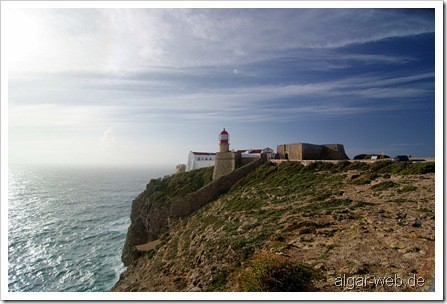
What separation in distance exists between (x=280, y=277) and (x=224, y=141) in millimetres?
26419

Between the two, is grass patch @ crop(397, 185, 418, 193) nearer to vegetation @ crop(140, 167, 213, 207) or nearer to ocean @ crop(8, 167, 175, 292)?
ocean @ crop(8, 167, 175, 292)

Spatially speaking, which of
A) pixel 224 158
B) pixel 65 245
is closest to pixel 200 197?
pixel 224 158

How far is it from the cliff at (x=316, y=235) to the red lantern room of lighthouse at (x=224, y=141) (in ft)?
34.3

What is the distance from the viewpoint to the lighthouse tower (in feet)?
106

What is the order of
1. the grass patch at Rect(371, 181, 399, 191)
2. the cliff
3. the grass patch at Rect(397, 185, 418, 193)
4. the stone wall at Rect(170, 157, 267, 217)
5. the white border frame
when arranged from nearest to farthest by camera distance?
the cliff → the white border frame → the grass patch at Rect(397, 185, 418, 193) → the grass patch at Rect(371, 181, 399, 191) → the stone wall at Rect(170, 157, 267, 217)

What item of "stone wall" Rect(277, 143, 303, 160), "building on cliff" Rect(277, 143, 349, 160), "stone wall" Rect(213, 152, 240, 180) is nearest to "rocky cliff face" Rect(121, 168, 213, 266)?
"stone wall" Rect(213, 152, 240, 180)

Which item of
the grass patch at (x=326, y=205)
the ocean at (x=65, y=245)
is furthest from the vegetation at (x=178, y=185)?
the grass patch at (x=326, y=205)

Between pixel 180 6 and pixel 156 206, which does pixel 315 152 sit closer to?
pixel 156 206

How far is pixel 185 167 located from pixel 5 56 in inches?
1713

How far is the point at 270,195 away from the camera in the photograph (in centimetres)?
1995

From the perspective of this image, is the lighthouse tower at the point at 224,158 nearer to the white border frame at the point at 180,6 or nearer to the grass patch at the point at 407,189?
the grass patch at the point at 407,189

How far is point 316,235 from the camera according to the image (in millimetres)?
10461

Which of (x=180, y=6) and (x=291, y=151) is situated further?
(x=291, y=151)

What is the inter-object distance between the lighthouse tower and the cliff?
28.2 feet
